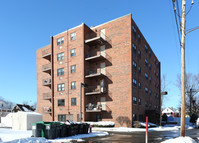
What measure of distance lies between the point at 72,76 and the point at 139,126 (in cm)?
1569

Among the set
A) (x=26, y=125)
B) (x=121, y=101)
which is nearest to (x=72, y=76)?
(x=121, y=101)

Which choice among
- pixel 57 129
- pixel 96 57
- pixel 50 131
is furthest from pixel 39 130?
pixel 96 57

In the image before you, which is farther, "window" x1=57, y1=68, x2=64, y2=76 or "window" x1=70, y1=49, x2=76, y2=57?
"window" x1=57, y1=68, x2=64, y2=76

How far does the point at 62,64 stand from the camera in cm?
3625

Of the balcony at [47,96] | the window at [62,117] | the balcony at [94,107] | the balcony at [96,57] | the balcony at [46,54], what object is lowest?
the window at [62,117]

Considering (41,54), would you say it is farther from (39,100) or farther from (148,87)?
(148,87)

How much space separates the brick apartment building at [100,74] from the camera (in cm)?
2947

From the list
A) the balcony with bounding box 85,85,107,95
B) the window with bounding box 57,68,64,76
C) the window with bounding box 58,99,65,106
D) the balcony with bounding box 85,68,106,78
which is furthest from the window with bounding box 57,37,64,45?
the balcony with bounding box 85,85,107,95

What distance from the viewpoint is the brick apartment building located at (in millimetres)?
29469

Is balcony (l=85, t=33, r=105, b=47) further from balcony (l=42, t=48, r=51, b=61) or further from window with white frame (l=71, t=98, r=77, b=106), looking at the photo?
balcony (l=42, t=48, r=51, b=61)

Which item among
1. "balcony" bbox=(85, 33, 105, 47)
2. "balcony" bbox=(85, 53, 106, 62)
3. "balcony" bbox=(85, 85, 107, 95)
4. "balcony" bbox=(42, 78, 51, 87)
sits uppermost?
"balcony" bbox=(85, 33, 105, 47)

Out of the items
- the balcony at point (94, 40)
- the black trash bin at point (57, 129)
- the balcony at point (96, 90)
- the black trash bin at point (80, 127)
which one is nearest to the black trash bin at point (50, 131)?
the black trash bin at point (57, 129)

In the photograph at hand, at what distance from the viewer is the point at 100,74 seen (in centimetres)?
3045

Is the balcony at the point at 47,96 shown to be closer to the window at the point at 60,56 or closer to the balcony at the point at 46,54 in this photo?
the window at the point at 60,56
